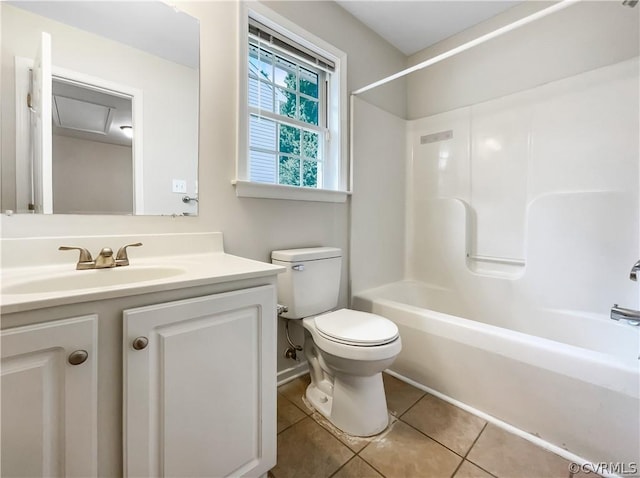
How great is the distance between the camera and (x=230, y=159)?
1.40 metres

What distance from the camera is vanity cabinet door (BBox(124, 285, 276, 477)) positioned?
71 centimetres

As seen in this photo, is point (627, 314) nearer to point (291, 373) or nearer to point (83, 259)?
point (291, 373)

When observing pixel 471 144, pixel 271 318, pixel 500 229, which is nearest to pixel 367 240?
pixel 500 229

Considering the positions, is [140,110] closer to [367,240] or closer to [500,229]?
[367,240]

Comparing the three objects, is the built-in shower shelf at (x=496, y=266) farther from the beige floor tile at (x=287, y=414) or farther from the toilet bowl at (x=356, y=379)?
the beige floor tile at (x=287, y=414)

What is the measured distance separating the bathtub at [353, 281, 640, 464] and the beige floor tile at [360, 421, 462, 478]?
359 millimetres

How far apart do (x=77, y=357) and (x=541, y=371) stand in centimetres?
163

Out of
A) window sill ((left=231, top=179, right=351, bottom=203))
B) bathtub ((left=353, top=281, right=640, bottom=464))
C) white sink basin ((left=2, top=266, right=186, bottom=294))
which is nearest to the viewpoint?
white sink basin ((left=2, top=266, right=186, bottom=294))

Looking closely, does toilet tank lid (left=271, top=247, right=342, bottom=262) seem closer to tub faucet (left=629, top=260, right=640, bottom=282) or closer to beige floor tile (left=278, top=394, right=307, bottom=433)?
beige floor tile (left=278, top=394, right=307, bottom=433)

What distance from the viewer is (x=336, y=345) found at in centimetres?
123

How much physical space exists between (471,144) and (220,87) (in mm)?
1789

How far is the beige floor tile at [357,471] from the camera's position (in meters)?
1.08

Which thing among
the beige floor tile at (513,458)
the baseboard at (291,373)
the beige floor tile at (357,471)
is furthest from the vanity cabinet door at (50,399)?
the beige floor tile at (513,458)

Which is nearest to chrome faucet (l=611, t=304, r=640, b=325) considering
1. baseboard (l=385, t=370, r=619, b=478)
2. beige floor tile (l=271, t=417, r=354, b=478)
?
baseboard (l=385, t=370, r=619, b=478)
